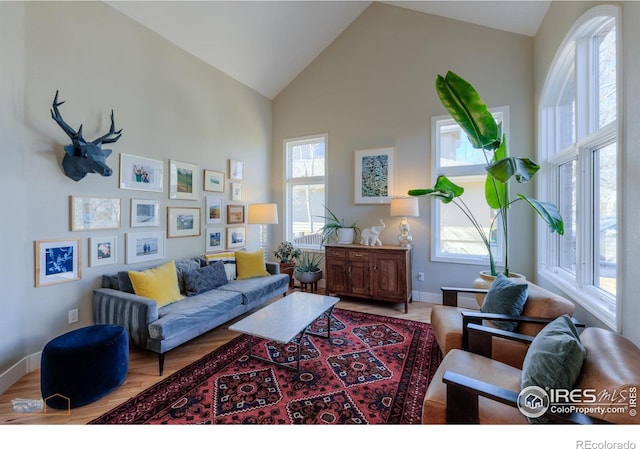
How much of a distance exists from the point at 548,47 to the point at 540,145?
1.07 m

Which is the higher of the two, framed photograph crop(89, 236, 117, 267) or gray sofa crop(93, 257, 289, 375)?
framed photograph crop(89, 236, 117, 267)

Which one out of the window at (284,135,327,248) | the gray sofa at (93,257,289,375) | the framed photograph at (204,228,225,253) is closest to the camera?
the gray sofa at (93,257,289,375)

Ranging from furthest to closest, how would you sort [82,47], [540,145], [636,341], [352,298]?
[352,298] < [540,145] < [82,47] < [636,341]

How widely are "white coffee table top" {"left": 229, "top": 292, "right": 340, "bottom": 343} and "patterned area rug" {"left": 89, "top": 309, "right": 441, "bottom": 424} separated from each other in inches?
15.0

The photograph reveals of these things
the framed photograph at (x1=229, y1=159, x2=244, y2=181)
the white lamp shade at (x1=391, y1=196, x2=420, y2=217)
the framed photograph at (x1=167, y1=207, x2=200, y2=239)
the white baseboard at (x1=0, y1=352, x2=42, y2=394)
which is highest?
the framed photograph at (x1=229, y1=159, x2=244, y2=181)

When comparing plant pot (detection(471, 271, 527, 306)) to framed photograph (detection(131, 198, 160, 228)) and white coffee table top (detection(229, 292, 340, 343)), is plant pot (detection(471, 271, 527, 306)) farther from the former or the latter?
framed photograph (detection(131, 198, 160, 228))

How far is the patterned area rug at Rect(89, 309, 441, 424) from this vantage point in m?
1.79

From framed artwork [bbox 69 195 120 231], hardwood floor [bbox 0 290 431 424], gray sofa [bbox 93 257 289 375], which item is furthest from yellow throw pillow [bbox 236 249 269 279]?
framed artwork [bbox 69 195 120 231]

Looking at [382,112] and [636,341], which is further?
[382,112]

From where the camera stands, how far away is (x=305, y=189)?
203 inches

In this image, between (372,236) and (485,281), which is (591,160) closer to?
(485,281)

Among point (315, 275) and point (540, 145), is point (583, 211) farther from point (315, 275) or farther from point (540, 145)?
point (315, 275)

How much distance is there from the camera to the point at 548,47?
3.06m
